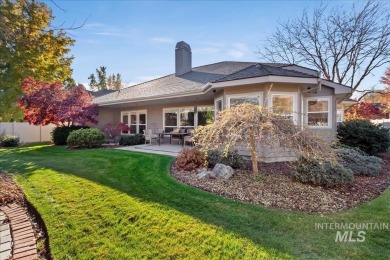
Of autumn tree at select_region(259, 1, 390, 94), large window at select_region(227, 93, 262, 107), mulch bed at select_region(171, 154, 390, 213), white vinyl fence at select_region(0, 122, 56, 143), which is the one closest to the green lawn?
mulch bed at select_region(171, 154, 390, 213)

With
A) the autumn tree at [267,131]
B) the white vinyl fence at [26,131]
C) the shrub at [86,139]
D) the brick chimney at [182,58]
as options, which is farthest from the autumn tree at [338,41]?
the white vinyl fence at [26,131]

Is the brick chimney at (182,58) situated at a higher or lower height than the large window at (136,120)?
higher

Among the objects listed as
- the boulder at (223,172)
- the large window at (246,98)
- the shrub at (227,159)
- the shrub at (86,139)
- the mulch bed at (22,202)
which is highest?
the large window at (246,98)

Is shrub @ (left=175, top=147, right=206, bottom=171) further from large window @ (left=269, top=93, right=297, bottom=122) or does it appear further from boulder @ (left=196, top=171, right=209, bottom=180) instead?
large window @ (left=269, top=93, right=297, bottom=122)

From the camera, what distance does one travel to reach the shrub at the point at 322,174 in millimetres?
5156

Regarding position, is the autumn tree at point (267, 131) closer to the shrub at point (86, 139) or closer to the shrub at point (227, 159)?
the shrub at point (227, 159)

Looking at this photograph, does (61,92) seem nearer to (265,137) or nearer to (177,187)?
(177,187)

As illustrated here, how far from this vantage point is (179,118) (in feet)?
47.5

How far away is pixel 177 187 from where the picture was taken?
17.0ft

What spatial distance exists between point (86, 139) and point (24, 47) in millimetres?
6864

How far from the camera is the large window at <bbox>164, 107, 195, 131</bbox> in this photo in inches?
548

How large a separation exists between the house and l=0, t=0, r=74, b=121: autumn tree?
5.54 meters

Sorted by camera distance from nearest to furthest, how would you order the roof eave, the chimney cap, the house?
1. the roof eave
2. the house
3. the chimney cap

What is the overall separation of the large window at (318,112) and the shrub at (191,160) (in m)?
6.81
